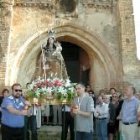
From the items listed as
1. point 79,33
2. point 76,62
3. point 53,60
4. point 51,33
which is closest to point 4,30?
point 51,33

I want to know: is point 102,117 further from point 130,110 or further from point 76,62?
point 76,62

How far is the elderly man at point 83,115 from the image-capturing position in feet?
27.5

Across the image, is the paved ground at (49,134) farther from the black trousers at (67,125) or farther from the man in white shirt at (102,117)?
the man in white shirt at (102,117)

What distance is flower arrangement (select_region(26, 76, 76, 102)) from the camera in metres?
8.96

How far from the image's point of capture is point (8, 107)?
7973 millimetres

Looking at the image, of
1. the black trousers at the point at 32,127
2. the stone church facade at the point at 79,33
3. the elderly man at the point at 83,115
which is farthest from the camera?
the stone church facade at the point at 79,33

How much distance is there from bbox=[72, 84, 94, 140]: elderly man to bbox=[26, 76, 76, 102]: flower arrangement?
0.48 metres

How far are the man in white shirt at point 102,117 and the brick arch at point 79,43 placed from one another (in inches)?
204

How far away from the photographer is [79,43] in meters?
16.7

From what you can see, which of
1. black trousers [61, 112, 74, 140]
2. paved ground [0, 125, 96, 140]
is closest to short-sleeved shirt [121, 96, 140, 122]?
black trousers [61, 112, 74, 140]

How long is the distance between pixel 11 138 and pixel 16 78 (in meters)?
7.36

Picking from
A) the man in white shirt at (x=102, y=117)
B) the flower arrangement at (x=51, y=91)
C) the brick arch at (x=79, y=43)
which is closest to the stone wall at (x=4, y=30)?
the brick arch at (x=79, y=43)

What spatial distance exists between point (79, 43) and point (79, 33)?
1.98 ft

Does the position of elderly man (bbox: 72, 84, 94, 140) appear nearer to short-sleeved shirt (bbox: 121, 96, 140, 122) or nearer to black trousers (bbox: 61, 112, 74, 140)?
short-sleeved shirt (bbox: 121, 96, 140, 122)
